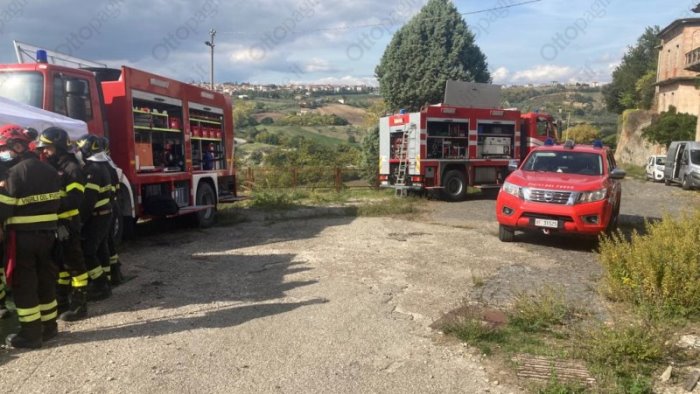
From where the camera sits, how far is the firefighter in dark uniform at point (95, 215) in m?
5.51

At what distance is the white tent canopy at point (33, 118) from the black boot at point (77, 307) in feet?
7.55

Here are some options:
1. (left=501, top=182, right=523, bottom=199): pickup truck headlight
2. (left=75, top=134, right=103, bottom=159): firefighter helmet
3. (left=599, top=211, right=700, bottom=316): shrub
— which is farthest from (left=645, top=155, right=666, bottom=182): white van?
(left=75, top=134, right=103, bottom=159): firefighter helmet

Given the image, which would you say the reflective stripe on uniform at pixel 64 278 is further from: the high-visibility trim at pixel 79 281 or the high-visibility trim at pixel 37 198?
the high-visibility trim at pixel 37 198

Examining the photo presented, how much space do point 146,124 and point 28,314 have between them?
530cm

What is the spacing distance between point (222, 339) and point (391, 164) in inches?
498

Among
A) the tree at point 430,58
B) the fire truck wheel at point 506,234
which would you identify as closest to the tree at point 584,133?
the tree at point 430,58

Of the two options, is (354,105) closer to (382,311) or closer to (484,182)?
(484,182)

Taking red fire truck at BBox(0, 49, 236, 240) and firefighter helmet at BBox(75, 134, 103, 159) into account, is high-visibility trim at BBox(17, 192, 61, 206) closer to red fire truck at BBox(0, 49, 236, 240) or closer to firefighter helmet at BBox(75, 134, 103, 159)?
firefighter helmet at BBox(75, 134, 103, 159)

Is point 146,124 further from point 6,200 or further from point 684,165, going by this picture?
point 684,165

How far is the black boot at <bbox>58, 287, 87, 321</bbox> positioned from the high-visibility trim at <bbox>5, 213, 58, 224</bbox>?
0.91 m

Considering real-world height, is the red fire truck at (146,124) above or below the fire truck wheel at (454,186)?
above

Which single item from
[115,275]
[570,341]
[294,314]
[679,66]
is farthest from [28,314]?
[679,66]

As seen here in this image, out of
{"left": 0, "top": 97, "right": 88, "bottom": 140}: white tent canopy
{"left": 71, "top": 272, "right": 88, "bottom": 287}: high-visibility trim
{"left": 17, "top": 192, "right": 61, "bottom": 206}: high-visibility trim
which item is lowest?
{"left": 71, "top": 272, "right": 88, "bottom": 287}: high-visibility trim

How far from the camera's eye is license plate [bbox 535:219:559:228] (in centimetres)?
802
